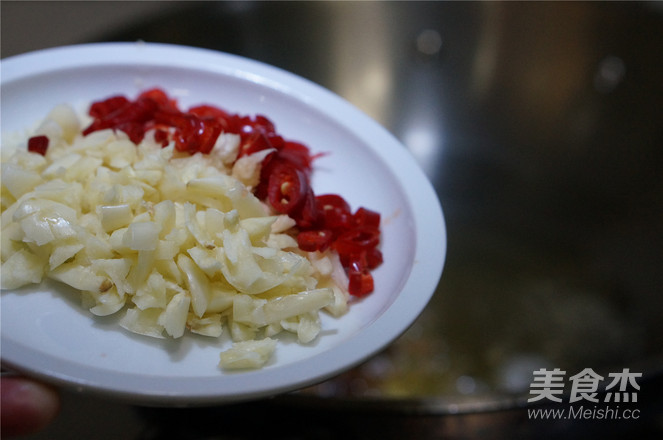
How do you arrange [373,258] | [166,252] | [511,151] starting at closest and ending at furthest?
[166,252], [373,258], [511,151]

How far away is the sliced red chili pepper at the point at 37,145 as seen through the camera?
793mm

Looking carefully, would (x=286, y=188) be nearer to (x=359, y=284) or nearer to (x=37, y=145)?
(x=359, y=284)

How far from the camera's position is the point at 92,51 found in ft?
3.20

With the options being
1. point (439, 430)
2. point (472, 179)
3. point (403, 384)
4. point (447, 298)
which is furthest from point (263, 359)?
point (472, 179)

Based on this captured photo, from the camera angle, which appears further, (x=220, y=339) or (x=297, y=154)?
(x=297, y=154)

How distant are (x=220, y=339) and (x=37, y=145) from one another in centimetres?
39

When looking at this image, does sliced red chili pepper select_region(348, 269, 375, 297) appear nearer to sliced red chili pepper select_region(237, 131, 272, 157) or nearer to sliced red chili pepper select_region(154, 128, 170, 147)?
sliced red chili pepper select_region(237, 131, 272, 157)

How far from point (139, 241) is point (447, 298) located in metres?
1.12

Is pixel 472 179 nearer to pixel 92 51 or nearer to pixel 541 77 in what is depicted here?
pixel 541 77

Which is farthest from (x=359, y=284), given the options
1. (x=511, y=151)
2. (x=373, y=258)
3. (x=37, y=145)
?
(x=511, y=151)

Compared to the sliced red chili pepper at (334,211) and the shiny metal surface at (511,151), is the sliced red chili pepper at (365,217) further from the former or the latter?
the shiny metal surface at (511,151)

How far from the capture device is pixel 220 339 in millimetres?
687

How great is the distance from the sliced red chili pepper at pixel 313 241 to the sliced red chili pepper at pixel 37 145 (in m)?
0.38

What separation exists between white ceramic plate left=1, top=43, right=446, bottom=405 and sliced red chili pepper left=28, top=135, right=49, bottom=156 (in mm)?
112
